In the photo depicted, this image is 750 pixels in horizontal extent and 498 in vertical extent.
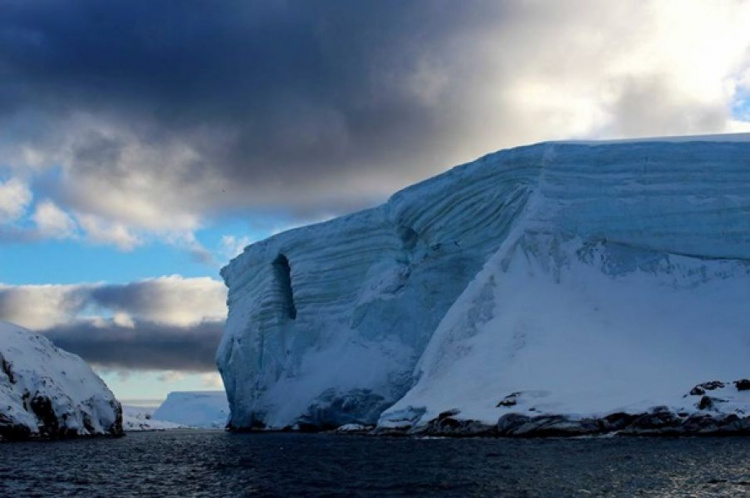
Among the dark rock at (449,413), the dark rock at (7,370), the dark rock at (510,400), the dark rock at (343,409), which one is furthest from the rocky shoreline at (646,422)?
the dark rock at (7,370)

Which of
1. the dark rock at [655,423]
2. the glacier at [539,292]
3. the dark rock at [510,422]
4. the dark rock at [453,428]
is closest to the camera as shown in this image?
the dark rock at [655,423]

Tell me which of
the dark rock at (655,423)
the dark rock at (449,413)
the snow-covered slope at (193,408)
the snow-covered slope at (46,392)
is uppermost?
the snow-covered slope at (193,408)

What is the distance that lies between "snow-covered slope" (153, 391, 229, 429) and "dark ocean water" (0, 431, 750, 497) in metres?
129

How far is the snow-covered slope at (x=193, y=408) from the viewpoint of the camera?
161 m

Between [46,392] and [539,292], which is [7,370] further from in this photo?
[539,292]

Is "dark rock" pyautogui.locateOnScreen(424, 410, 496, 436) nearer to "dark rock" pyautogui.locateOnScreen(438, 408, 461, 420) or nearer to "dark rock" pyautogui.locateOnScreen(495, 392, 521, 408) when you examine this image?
"dark rock" pyautogui.locateOnScreen(438, 408, 461, 420)

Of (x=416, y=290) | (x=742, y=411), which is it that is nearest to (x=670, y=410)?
(x=742, y=411)

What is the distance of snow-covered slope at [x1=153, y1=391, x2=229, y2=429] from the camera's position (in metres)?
161

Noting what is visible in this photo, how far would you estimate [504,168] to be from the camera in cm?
5369

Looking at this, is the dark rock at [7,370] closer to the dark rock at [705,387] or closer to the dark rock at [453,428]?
the dark rock at [453,428]

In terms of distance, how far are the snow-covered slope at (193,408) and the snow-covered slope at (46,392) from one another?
99.3 m

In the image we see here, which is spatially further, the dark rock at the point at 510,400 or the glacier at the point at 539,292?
the glacier at the point at 539,292

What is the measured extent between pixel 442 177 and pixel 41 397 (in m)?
29.7

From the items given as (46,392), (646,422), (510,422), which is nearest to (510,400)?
(510,422)
